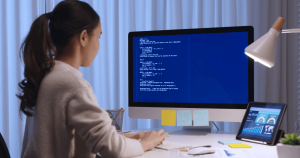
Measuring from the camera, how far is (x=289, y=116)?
1689 mm

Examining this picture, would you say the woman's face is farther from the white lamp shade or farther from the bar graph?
the bar graph

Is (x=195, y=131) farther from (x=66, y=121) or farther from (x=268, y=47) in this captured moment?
A: (x=66, y=121)

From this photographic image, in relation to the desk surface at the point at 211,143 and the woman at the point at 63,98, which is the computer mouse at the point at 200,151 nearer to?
the desk surface at the point at 211,143

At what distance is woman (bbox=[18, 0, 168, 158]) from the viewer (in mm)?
664

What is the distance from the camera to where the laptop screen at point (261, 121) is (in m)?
0.91

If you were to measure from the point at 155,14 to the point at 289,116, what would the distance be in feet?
4.26

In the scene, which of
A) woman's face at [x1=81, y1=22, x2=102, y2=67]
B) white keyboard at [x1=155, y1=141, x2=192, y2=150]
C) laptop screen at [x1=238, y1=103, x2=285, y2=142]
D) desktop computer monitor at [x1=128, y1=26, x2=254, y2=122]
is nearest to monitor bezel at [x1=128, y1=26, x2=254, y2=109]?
desktop computer monitor at [x1=128, y1=26, x2=254, y2=122]

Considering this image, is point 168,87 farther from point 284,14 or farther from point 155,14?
point 284,14

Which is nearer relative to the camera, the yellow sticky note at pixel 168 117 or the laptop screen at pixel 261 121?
the laptop screen at pixel 261 121

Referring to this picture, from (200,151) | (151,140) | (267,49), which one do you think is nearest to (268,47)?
(267,49)

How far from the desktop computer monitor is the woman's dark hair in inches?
21.1

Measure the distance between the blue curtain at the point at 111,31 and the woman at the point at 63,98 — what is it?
1225 mm

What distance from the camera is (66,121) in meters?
0.68

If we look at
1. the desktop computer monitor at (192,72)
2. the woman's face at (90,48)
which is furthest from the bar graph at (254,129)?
the woman's face at (90,48)
